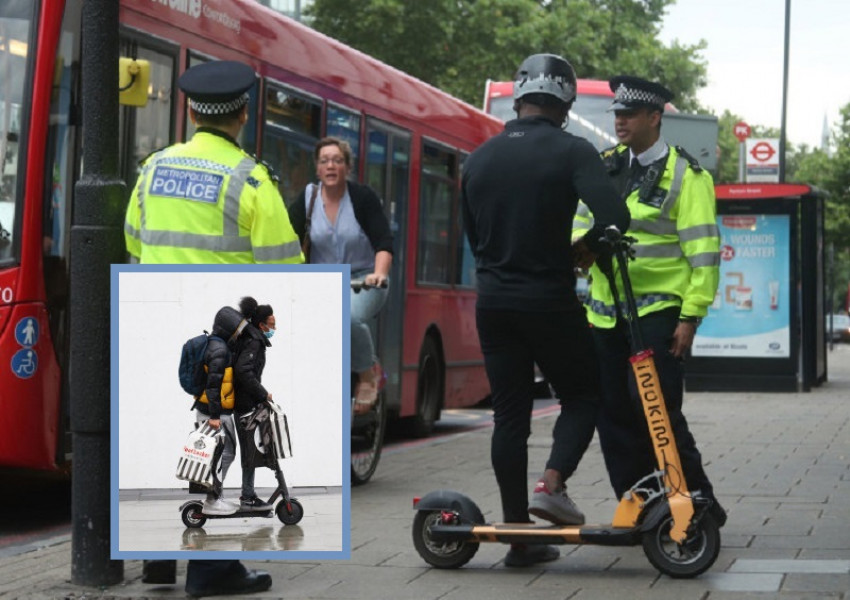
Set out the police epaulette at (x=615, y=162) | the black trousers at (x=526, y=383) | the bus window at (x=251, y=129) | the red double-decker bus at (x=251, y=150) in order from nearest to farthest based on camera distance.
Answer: the black trousers at (x=526, y=383) < the police epaulette at (x=615, y=162) < the red double-decker bus at (x=251, y=150) < the bus window at (x=251, y=129)

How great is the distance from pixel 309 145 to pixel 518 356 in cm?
503

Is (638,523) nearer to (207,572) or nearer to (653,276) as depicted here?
(653,276)

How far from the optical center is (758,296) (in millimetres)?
21969

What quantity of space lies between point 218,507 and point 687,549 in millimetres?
1832

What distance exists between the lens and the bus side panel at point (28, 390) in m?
8.34

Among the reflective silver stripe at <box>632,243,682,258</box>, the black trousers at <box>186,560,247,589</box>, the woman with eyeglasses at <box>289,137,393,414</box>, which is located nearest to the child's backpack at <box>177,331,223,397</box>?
the black trousers at <box>186,560,247,589</box>

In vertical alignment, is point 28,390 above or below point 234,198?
below

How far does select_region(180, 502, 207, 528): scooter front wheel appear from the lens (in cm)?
580

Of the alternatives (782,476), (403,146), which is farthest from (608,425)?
(403,146)

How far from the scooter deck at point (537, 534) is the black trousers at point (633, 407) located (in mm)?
798

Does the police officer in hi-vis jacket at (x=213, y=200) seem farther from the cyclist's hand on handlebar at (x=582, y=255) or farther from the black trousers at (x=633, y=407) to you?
the black trousers at (x=633, y=407)

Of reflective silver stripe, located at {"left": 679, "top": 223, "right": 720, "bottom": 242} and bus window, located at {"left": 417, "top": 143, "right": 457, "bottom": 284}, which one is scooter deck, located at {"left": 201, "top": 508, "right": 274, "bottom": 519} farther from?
bus window, located at {"left": 417, "top": 143, "right": 457, "bottom": 284}

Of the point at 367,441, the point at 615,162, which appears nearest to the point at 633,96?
the point at 615,162

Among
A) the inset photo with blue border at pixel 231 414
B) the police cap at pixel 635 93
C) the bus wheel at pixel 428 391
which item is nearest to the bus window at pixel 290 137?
the bus wheel at pixel 428 391
